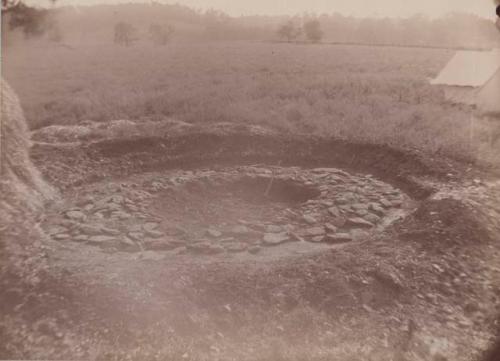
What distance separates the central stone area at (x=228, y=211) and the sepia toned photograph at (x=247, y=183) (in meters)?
0.03

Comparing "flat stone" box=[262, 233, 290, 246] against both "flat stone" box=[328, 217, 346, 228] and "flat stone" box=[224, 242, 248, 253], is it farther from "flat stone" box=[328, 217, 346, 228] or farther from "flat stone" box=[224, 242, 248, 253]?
"flat stone" box=[328, 217, 346, 228]

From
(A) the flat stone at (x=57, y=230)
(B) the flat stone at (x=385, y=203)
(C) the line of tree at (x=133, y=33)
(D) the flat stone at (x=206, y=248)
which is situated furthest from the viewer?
(C) the line of tree at (x=133, y=33)

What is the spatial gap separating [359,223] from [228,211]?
157cm

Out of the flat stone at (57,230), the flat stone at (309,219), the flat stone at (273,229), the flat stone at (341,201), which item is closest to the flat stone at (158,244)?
the flat stone at (57,230)

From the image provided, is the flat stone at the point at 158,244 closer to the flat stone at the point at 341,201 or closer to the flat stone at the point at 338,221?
the flat stone at the point at 338,221

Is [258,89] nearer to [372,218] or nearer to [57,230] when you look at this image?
[372,218]

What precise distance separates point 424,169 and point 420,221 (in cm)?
153

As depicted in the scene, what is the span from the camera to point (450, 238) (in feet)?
12.1

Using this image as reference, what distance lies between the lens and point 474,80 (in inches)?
193

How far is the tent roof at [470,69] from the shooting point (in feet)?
14.9

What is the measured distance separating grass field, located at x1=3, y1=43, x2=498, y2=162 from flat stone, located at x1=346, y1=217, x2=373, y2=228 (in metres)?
2.03

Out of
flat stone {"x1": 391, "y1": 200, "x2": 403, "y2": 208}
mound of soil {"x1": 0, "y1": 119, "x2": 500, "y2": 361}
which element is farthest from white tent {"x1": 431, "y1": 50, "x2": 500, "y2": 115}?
flat stone {"x1": 391, "y1": 200, "x2": 403, "y2": 208}

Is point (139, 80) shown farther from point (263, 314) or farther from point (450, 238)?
point (450, 238)

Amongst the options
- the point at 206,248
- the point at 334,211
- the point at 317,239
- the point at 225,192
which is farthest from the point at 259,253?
the point at 225,192
